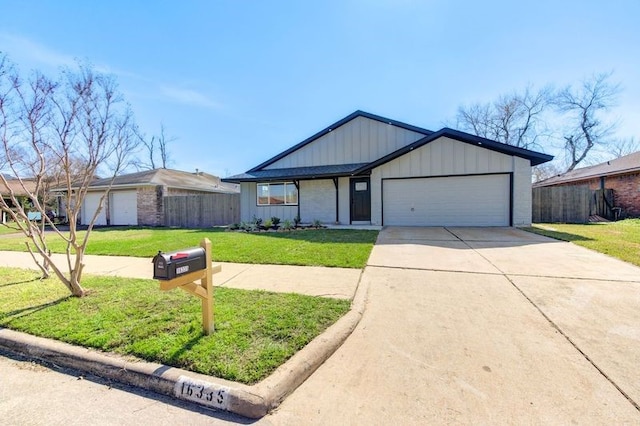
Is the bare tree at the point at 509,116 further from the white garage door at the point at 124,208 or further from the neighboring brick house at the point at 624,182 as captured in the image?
the white garage door at the point at 124,208

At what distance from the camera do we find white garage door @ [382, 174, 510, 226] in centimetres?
1178

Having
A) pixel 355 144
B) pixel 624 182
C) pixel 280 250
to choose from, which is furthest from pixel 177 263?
pixel 624 182

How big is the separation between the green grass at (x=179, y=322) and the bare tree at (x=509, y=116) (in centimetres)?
3346

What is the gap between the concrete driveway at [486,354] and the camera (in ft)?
6.39

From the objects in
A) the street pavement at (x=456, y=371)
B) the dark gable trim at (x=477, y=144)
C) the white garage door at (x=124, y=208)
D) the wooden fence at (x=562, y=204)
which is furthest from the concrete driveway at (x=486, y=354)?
the white garage door at (x=124, y=208)

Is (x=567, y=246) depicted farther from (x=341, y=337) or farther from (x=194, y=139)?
(x=194, y=139)

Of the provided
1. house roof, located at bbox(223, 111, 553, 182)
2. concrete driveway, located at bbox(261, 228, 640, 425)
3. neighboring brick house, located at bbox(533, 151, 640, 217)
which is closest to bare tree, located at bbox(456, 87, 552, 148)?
neighboring brick house, located at bbox(533, 151, 640, 217)

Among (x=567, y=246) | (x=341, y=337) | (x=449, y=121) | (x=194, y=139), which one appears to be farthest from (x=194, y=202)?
(x=449, y=121)

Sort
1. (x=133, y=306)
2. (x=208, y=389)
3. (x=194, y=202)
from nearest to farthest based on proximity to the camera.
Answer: (x=208, y=389) → (x=133, y=306) → (x=194, y=202)

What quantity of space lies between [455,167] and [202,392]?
488 inches

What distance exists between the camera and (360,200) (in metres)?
13.7

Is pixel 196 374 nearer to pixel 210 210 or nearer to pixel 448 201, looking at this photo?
pixel 448 201

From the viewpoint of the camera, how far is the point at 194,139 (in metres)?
24.0

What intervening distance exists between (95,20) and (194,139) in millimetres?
17387
